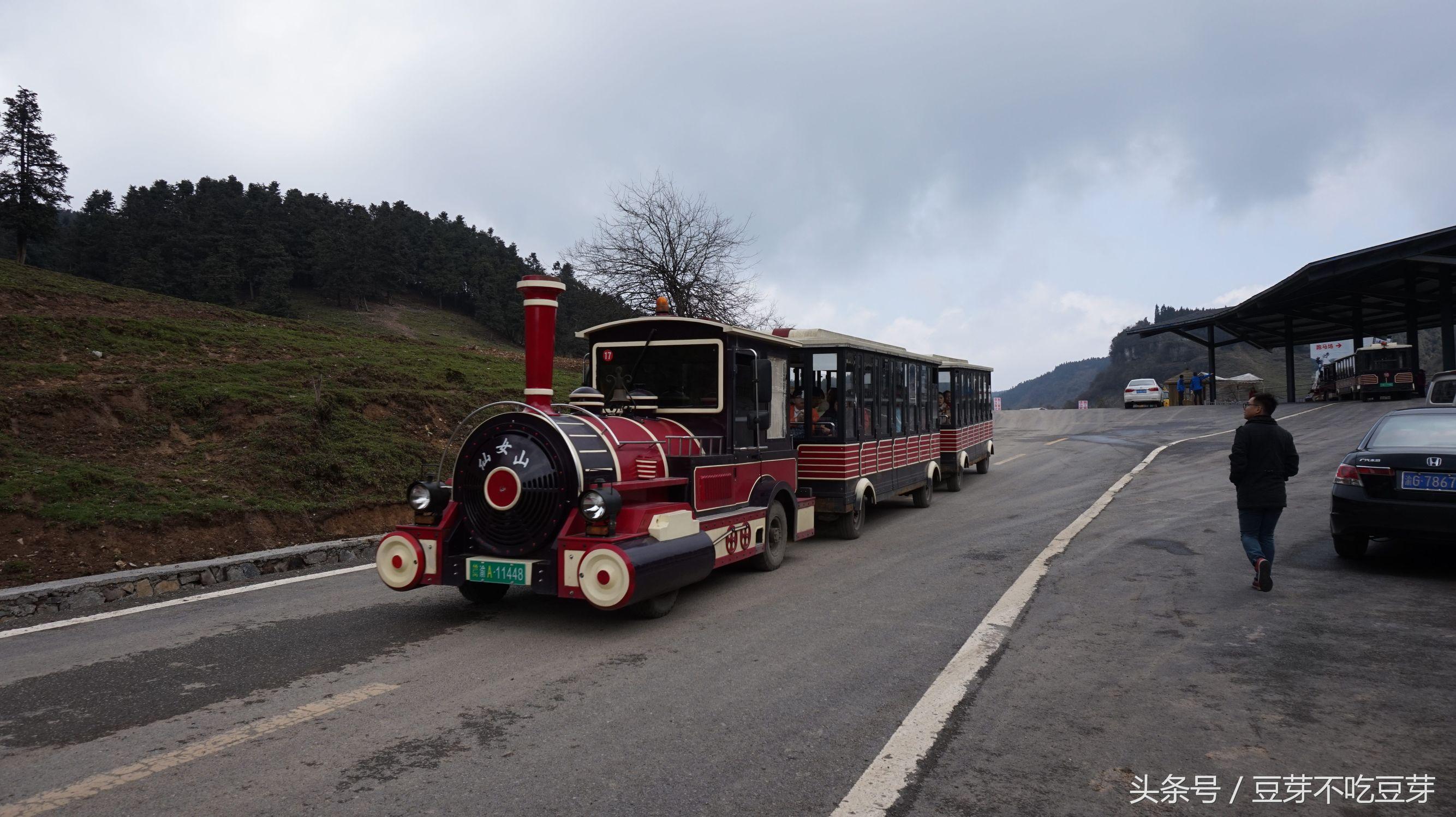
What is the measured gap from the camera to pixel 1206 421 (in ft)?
97.7

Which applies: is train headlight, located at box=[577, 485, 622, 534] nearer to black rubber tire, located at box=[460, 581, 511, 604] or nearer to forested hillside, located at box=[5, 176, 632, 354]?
black rubber tire, located at box=[460, 581, 511, 604]

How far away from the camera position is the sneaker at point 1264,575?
6898mm

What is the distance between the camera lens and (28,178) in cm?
4941

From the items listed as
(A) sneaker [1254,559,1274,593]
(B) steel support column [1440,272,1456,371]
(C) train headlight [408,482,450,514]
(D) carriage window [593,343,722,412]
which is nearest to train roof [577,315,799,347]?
(D) carriage window [593,343,722,412]

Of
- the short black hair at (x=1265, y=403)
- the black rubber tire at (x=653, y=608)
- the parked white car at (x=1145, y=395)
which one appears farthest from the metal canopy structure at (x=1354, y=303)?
the black rubber tire at (x=653, y=608)

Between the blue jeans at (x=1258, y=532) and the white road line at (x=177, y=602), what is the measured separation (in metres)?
8.49

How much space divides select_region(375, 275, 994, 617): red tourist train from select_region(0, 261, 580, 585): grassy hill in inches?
147

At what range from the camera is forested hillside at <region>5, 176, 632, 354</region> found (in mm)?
59219

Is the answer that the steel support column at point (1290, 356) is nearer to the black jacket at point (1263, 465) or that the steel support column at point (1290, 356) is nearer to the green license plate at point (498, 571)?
the black jacket at point (1263, 465)

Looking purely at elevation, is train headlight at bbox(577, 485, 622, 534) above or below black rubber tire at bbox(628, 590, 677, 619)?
above

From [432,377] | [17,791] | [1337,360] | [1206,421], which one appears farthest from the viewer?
[1337,360]

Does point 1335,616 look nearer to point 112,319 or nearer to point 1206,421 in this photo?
point 112,319

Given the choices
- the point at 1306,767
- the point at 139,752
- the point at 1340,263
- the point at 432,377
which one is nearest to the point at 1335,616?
the point at 1306,767

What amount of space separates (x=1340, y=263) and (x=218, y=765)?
3835 centimetres
